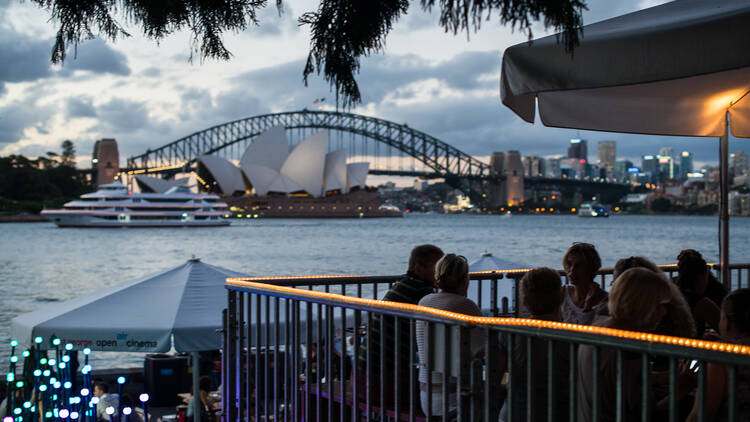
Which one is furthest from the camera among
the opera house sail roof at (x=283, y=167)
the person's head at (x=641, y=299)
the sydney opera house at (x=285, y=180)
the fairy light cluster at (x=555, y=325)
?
the sydney opera house at (x=285, y=180)

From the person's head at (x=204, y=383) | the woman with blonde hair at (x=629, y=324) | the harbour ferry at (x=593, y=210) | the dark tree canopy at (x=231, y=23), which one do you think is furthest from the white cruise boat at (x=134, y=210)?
the woman with blonde hair at (x=629, y=324)

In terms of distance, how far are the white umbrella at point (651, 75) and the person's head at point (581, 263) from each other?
85 centimetres

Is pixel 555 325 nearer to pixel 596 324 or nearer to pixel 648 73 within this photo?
pixel 596 324

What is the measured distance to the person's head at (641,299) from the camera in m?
2.45

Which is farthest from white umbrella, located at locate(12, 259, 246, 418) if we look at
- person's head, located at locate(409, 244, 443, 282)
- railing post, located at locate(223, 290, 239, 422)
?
person's head, located at locate(409, 244, 443, 282)

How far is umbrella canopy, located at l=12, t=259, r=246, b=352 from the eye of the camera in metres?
7.21

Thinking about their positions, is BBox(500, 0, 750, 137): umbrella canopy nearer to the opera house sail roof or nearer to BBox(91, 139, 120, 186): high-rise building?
the opera house sail roof

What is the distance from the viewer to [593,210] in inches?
5792

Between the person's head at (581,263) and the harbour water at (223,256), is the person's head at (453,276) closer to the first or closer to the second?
the person's head at (581,263)

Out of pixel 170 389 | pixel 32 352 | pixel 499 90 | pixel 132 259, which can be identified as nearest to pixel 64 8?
pixel 499 90

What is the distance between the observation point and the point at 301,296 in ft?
11.3

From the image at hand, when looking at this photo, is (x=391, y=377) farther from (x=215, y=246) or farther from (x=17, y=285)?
(x=215, y=246)

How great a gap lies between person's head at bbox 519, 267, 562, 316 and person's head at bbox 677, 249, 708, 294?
120 cm

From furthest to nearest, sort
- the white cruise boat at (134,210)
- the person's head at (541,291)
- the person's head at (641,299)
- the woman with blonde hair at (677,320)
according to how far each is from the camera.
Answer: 1. the white cruise boat at (134,210)
2. the person's head at (541,291)
3. the woman with blonde hair at (677,320)
4. the person's head at (641,299)
